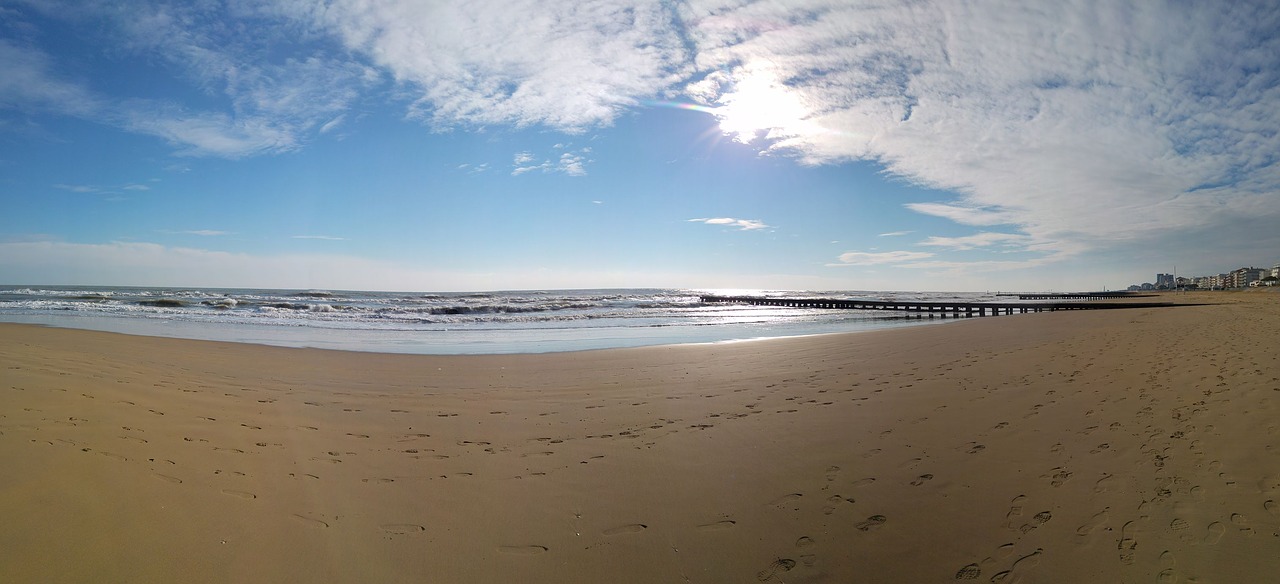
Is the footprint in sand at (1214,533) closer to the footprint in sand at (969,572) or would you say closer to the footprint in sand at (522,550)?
the footprint in sand at (969,572)

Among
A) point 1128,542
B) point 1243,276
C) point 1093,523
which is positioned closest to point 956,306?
point 1093,523

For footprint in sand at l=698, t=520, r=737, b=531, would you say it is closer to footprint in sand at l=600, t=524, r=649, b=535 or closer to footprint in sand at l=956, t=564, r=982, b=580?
footprint in sand at l=600, t=524, r=649, b=535

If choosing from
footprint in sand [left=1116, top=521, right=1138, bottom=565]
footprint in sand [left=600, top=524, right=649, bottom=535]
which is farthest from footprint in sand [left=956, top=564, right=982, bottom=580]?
footprint in sand [left=600, top=524, right=649, bottom=535]

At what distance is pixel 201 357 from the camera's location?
1253cm

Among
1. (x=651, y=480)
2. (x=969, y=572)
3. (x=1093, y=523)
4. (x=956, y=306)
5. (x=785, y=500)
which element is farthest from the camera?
(x=956, y=306)

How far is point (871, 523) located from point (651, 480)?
Answer: 1.72 m

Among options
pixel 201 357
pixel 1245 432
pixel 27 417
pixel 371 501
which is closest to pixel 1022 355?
pixel 1245 432

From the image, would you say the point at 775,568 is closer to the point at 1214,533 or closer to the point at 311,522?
the point at 1214,533

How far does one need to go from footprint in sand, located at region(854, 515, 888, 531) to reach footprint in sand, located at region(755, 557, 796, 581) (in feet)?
2.19

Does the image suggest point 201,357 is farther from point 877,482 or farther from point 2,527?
point 877,482

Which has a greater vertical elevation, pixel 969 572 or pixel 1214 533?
pixel 1214 533

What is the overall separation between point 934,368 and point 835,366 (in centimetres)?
170

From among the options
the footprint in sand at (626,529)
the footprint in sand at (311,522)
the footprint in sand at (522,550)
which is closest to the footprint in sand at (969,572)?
the footprint in sand at (626,529)

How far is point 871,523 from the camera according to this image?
3801 mm
